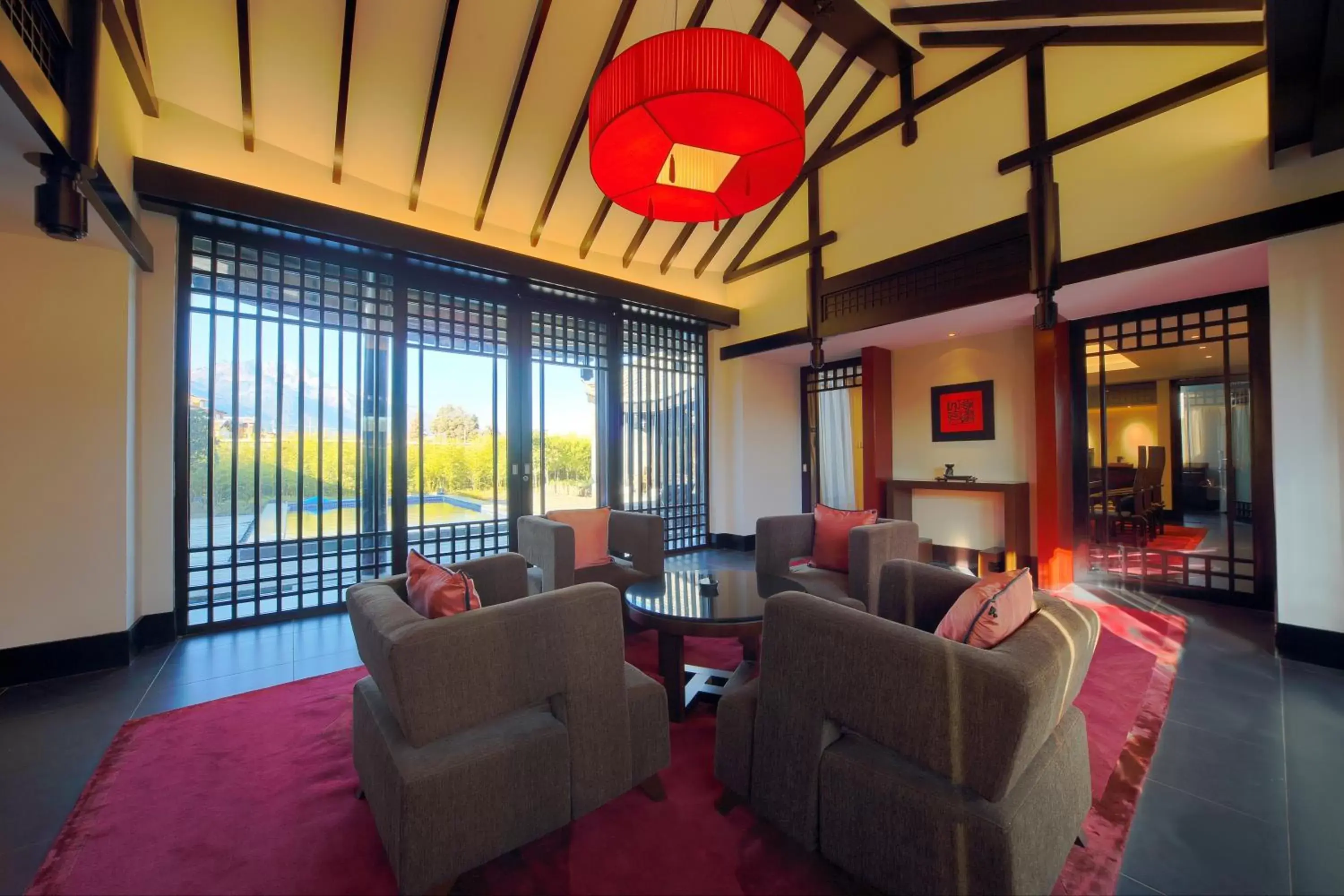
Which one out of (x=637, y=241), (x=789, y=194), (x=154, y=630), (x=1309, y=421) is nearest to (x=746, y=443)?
(x=637, y=241)

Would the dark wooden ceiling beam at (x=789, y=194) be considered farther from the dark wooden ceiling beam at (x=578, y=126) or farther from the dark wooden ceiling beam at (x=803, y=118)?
the dark wooden ceiling beam at (x=578, y=126)

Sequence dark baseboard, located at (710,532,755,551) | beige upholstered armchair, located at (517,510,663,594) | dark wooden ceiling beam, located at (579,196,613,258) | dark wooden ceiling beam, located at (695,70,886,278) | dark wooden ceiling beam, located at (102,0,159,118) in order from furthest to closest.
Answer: dark baseboard, located at (710,532,755,551) → dark wooden ceiling beam, located at (579,196,613,258) → dark wooden ceiling beam, located at (695,70,886,278) → beige upholstered armchair, located at (517,510,663,594) → dark wooden ceiling beam, located at (102,0,159,118)

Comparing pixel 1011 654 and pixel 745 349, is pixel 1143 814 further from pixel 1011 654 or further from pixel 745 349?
pixel 745 349

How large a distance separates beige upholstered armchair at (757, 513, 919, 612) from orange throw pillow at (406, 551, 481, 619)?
1861mm

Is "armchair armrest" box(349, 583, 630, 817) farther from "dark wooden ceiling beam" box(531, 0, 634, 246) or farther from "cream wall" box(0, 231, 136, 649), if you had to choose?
"dark wooden ceiling beam" box(531, 0, 634, 246)

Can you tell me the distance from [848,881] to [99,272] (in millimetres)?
4820

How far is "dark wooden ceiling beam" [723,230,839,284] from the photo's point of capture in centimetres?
535

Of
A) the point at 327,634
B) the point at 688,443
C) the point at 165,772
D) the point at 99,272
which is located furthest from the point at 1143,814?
the point at 99,272

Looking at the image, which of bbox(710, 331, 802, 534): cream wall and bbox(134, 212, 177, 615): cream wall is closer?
bbox(134, 212, 177, 615): cream wall

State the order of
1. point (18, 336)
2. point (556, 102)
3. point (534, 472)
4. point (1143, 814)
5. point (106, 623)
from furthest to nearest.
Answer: point (534, 472) → point (556, 102) → point (106, 623) → point (18, 336) → point (1143, 814)

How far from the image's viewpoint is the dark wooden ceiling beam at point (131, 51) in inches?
107

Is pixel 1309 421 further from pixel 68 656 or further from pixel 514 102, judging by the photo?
pixel 68 656

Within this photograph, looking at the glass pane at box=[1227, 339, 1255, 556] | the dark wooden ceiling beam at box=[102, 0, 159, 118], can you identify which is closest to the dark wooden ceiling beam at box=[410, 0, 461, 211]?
the dark wooden ceiling beam at box=[102, 0, 159, 118]

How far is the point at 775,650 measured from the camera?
161cm
